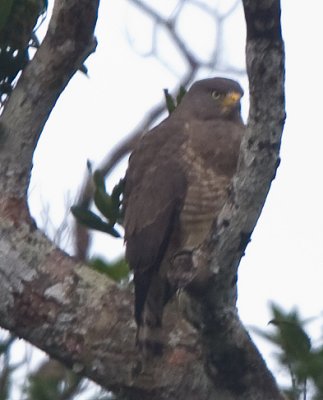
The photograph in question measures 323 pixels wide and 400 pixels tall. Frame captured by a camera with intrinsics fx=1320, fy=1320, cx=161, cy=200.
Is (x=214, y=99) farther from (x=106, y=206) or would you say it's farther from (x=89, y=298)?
(x=89, y=298)

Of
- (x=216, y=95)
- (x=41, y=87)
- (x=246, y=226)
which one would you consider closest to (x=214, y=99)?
(x=216, y=95)

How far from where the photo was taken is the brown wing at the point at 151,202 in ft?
14.2

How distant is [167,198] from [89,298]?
1.59 feet

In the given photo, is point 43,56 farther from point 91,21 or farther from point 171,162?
point 171,162

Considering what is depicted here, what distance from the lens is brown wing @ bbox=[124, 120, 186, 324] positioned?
4.32 meters

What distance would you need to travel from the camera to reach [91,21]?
4309 mm

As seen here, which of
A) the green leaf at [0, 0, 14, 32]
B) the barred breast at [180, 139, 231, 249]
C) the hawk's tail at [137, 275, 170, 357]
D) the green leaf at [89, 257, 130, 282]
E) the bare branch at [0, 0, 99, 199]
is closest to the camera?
the hawk's tail at [137, 275, 170, 357]

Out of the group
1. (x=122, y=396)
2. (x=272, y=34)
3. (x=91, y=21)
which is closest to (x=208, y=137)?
(x=91, y=21)

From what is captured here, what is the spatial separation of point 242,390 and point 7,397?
Result: 753 mm

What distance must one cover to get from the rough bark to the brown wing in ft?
0.44

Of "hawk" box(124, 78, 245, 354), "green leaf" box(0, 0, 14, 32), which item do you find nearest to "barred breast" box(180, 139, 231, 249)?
"hawk" box(124, 78, 245, 354)

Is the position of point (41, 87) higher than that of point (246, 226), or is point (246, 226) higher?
point (41, 87)

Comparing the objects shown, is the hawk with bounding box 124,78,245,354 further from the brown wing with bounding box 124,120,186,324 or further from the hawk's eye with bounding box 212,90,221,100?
the hawk's eye with bounding box 212,90,221,100

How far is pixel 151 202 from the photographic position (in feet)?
14.8
